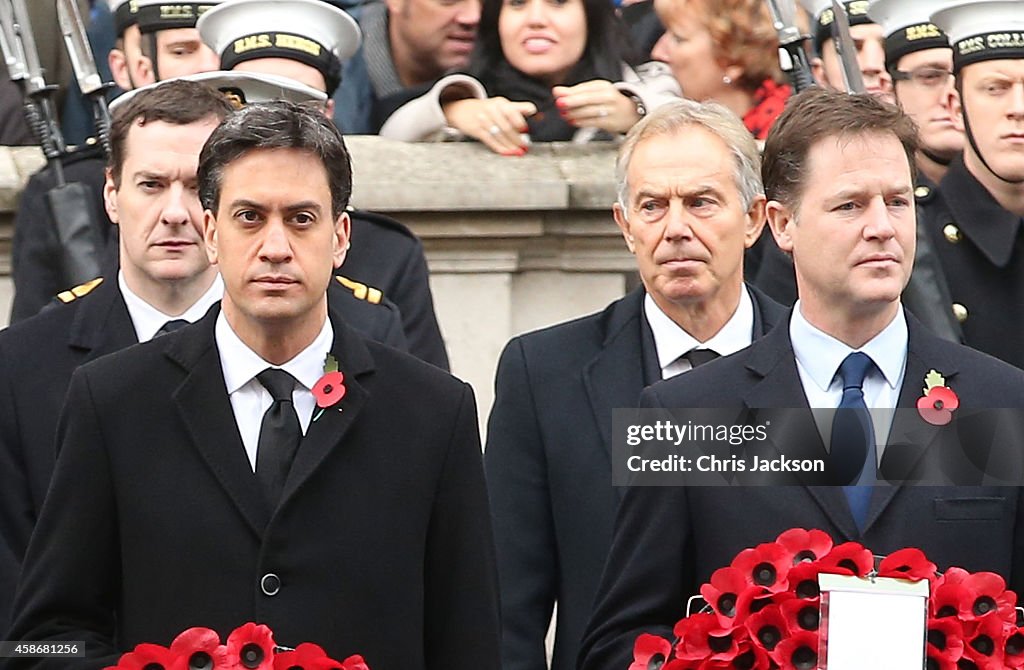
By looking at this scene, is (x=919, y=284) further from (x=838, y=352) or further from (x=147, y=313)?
(x=147, y=313)

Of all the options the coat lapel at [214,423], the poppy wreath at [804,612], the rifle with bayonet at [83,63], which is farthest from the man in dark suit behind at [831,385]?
the rifle with bayonet at [83,63]

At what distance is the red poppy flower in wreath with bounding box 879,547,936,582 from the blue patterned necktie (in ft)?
0.94

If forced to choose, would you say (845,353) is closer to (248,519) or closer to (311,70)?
(248,519)

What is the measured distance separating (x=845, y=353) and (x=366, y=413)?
37.0 inches

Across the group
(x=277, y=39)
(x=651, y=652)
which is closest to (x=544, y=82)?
(x=277, y=39)

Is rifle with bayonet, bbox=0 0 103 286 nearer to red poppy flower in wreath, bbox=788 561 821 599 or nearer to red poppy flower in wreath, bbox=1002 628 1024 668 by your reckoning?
red poppy flower in wreath, bbox=788 561 821 599

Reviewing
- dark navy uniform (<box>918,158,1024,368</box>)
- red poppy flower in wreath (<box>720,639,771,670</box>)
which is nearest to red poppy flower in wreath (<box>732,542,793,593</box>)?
red poppy flower in wreath (<box>720,639,771,670</box>)

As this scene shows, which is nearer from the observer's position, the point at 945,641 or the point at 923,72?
the point at 945,641

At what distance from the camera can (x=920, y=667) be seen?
434 centimetres

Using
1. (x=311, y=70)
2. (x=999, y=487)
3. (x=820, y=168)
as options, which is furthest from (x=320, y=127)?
(x=311, y=70)

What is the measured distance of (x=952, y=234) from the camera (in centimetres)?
677

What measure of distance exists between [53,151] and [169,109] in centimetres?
115

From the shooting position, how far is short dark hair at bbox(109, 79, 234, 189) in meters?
6.10

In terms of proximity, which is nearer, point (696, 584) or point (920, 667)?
point (920, 667)
